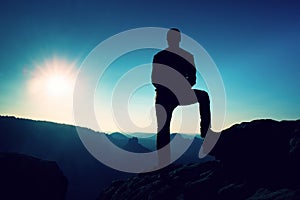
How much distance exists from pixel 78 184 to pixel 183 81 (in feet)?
615

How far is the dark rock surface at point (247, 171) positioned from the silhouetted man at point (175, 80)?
1.82 metres

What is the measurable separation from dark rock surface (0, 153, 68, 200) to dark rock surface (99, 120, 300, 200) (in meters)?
34.8

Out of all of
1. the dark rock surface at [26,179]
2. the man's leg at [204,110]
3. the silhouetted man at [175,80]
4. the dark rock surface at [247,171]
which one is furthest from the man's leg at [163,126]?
the dark rock surface at [26,179]

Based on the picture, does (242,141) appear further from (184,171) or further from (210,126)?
(184,171)

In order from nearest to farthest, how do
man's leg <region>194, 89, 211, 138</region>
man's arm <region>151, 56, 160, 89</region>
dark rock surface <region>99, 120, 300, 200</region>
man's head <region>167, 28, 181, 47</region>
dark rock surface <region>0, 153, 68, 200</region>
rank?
dark rock surface <region>99, 120, 300, 200</region> → man's leg <region>194, 89, 211, 138</region> → man's head <region>167, 28, 181, 47</region> → man's arm <region>151, 56, 160, 89</region> → dark rock surface <region>0, 153, 68, 200</region>

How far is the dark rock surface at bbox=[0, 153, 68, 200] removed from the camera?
1638 inches

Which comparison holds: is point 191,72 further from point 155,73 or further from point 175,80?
point 155,73

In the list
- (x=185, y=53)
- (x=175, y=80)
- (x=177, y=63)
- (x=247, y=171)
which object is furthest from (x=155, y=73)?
(x=247, y=171)

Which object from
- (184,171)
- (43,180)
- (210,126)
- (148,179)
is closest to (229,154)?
(210,126)

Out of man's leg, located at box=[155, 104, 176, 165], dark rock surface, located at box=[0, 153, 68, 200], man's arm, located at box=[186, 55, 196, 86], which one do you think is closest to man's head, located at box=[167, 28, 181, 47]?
man's arm, located at box=[186, 55, 196, 86]

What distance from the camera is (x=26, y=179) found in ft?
140

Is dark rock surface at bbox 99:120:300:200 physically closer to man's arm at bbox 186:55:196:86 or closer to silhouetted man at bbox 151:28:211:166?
silhouetted man at bbox 151:28:211:166

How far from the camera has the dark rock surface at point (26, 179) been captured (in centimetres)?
4159

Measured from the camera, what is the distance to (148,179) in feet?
50.0
